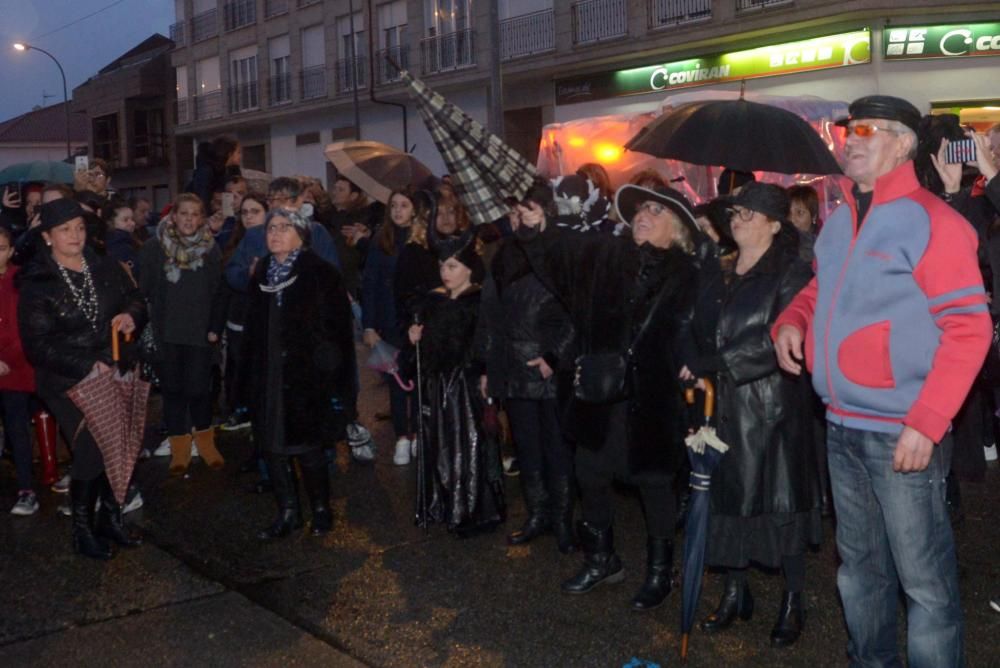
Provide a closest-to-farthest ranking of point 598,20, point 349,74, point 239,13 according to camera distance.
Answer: point 598,20 → point 349,74 → point 239,13

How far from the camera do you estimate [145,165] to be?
4712cm

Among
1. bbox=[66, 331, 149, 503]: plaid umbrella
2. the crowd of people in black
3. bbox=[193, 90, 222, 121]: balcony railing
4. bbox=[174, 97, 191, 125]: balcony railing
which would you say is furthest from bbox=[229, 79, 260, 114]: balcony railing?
bbox=[66, 331, 149, 503]: plaid umbrella

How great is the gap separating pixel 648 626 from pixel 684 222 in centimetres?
179

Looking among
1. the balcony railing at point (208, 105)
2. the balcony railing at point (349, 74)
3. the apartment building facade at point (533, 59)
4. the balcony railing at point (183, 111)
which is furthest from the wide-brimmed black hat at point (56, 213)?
the balcony railing at point (183, 111)

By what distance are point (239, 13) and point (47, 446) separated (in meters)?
32.9

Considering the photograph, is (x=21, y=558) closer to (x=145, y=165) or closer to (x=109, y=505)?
(x=109, y=505)

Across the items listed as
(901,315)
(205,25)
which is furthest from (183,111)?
(901,315)

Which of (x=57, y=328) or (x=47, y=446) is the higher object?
(x=57, y=328)

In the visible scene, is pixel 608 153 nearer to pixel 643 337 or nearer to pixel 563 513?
pixel 563 513

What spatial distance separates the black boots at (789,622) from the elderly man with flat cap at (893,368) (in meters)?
0.83

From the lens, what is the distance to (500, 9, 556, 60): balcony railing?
25.7m

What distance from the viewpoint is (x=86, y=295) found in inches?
240

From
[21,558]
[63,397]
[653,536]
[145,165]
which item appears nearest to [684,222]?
[653,536]

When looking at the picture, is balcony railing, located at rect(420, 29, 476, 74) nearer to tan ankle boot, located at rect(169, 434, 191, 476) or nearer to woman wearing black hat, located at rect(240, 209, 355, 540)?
tan ankle boot, located at rect(169, 434, 191, 476)
